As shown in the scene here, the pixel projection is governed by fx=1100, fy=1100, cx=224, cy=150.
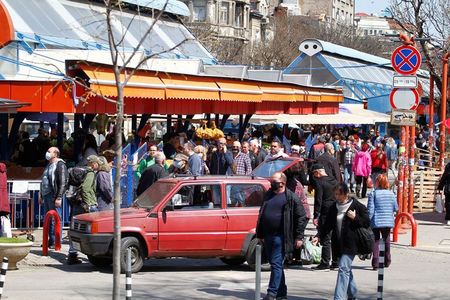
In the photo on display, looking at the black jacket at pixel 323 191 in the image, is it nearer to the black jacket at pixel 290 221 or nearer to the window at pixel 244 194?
the window at pixel 244 194

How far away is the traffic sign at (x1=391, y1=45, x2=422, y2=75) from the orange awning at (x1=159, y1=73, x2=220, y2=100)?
4.61m

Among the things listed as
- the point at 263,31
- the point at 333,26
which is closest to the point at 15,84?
the point at 333,26

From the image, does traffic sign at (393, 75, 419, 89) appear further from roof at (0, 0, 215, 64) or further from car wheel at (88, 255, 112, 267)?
car wheel at (88, 255, 112, 267)

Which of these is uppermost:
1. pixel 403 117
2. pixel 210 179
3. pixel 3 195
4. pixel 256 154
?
pixel 403 117

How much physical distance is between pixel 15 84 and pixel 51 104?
885mm

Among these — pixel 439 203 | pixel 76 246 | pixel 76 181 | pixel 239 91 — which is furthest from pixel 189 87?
pixel 76 246

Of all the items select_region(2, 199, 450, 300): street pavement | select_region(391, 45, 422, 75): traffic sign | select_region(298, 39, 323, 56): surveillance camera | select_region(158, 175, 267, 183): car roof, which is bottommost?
select_region(2, 199, 450, 300): street pavement

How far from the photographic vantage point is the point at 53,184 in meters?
19.3

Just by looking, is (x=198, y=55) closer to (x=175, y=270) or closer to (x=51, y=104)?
(x=51, y=104)

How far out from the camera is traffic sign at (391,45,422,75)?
23.0 m

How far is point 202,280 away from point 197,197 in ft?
4.65

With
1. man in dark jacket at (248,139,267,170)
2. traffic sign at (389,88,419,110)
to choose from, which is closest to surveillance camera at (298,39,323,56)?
man in dark jacket at (248,139,267,170)

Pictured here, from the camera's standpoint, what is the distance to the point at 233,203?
17.8 metres

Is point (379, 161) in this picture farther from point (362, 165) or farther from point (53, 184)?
point (53, 184)
